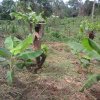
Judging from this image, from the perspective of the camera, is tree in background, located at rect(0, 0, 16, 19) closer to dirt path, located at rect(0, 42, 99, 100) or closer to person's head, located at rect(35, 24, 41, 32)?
dirt path, located at rect(0, 42, 99, 100)

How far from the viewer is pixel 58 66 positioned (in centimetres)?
548

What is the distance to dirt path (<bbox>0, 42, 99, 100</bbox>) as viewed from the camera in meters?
3.88

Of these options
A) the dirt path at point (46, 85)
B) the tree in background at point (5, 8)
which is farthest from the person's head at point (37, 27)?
the tree in background at point (5, 8)

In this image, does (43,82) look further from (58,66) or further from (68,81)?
(58,66)

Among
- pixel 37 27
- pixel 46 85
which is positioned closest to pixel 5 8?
pixel 37 27

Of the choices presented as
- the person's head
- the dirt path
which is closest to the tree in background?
the dirt path

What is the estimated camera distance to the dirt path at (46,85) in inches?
153

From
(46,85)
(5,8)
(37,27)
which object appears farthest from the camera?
(5,8)

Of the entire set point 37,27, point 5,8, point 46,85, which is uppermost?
point 37,27

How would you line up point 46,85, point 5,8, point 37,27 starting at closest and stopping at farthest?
point 46,85
point 37,27
point 5,8

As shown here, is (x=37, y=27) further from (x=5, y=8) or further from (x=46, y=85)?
(x=5, y=8)

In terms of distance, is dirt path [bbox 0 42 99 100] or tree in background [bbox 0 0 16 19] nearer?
dirt path [bbox 0 42 99 100]

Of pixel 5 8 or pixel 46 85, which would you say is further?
pixel 5 8

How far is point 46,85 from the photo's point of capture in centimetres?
424
